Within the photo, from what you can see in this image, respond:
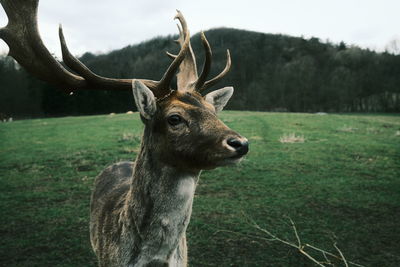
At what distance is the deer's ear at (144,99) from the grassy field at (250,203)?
2.27 meters

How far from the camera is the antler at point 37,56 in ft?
10.6

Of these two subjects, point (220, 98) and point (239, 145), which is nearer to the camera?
point (239, 145)

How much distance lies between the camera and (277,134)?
51.8ft

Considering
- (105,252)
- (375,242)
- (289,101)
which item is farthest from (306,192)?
(289,101)

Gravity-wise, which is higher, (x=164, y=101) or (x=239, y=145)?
(x=164, y=101)

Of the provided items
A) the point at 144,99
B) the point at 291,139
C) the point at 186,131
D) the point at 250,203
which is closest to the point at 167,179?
the point at 186,131

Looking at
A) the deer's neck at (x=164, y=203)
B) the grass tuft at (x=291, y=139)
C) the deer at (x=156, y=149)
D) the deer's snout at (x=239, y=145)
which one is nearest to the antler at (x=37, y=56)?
the deer at (x=156, y=149)

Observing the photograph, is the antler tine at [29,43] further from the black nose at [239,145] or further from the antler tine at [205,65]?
the black nose at [239,145]

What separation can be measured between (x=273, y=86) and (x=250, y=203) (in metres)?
47.9

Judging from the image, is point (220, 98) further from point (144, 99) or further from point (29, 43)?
point (29, 43)

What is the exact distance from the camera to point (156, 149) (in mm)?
3039

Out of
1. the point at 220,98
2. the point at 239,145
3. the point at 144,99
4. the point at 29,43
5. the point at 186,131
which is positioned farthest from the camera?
the point at 220,98

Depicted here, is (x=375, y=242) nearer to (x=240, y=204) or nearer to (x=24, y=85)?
(x=240, y=204)

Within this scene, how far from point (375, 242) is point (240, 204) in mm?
2475
